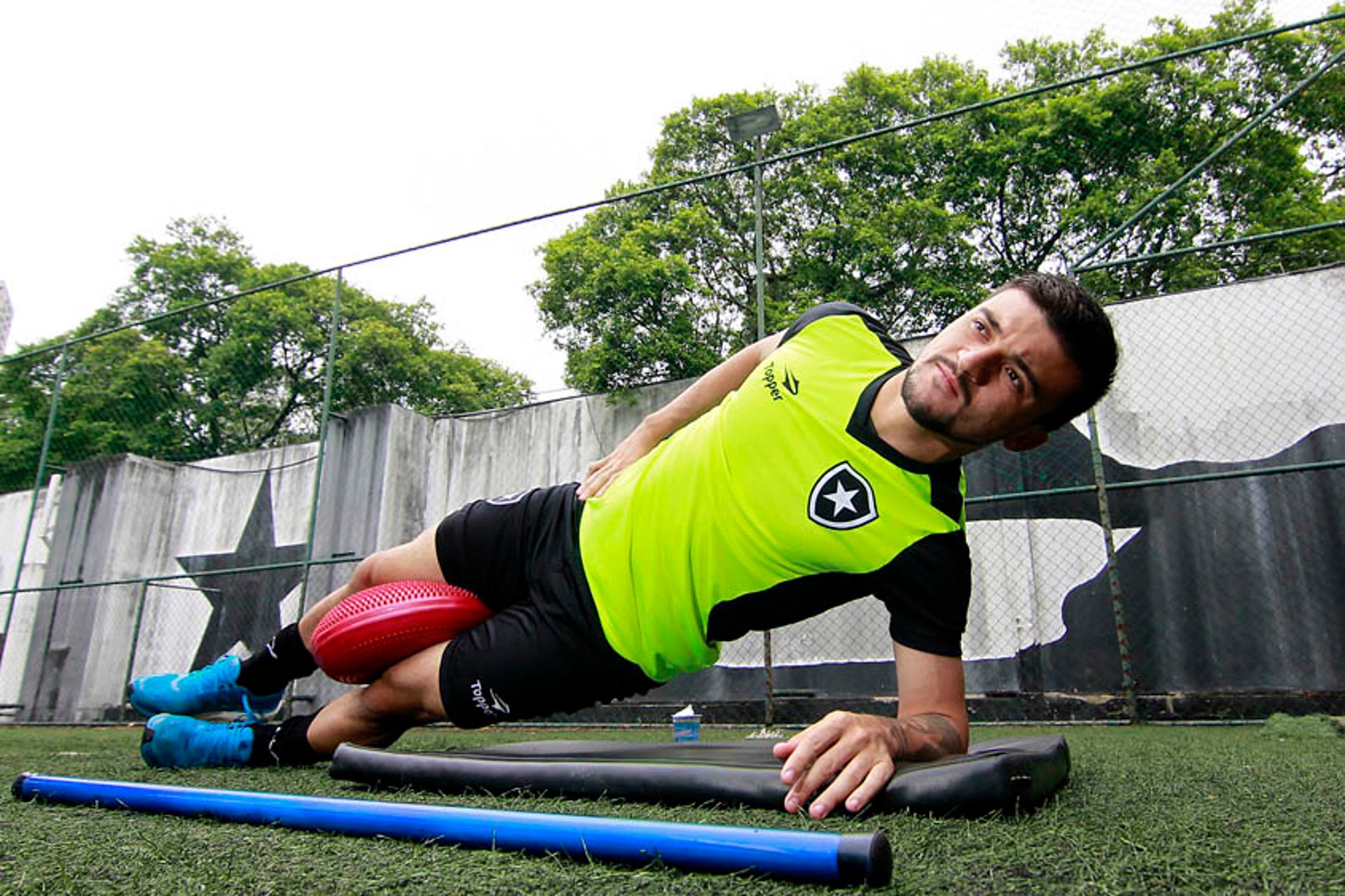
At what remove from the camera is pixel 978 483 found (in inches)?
225

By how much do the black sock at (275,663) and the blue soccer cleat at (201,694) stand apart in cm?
2

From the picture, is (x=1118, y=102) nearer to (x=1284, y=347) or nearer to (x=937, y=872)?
(x=1284, y=347)

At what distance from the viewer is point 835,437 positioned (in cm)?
137

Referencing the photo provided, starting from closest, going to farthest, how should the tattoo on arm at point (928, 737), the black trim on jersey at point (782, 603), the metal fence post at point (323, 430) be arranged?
the tattoo on arm at point (928, 737)
the black trim on jersey at point (782, 603)
the metal fence post at point (323, 430)

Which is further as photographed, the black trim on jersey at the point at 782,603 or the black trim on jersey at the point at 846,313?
the black trim on jersey at the point at 846,313

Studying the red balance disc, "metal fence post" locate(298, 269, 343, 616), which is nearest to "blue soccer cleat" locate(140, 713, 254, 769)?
the red balance disc

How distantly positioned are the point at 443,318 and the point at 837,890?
275 inches

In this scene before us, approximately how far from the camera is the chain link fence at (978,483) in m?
4.75

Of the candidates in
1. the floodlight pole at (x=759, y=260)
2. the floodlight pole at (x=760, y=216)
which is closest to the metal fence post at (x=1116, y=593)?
the floodlight pole at (x=760, y=216)

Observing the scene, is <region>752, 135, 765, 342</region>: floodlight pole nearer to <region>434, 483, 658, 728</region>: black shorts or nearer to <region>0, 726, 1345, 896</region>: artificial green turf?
<region>434, 483, 658, 728</region>: black shorts

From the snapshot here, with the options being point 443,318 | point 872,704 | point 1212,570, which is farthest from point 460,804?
point 443,318

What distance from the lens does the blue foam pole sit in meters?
0.64

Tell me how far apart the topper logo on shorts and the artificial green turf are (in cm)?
21

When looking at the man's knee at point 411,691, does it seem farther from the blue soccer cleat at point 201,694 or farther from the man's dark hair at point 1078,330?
the man's dark hair at point 1078,330
